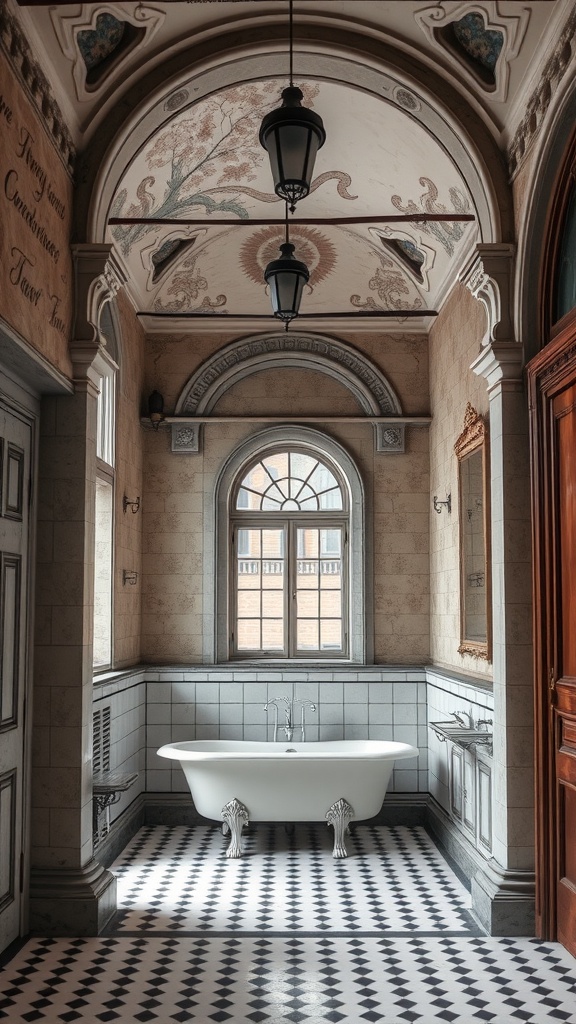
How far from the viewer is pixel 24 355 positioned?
14.5 feet

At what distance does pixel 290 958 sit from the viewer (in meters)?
4.79

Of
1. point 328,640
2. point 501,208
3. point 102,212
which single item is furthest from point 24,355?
point 328,640

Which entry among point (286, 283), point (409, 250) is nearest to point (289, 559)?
point (409, 250)

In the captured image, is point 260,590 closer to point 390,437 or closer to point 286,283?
point 390,437

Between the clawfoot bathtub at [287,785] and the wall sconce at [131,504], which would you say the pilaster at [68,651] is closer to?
the clawfoot bathtub at [287,785]

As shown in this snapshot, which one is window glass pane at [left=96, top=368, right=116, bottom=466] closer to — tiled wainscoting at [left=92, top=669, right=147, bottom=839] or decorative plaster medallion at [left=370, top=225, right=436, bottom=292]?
tiled wainscoting at [left=92, top=669, right=147, bottom=839]

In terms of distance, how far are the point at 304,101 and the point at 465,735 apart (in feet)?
13.6

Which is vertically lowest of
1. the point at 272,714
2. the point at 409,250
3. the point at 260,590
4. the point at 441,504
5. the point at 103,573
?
the point at 272,714

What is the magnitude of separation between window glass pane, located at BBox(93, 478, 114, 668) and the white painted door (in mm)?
2174

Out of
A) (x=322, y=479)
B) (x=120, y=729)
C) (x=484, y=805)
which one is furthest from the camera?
(x=322, y=479)

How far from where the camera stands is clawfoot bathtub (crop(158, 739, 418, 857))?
6.84 meters

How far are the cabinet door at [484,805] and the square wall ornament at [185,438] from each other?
3953 millimetres

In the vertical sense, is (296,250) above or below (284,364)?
above

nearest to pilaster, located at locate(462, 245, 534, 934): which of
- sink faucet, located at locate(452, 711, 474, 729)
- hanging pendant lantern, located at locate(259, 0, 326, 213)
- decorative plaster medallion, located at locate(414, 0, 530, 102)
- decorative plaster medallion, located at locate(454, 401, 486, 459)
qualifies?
decorative plaster medallion, located at locate(414, 0, 530, 102)
